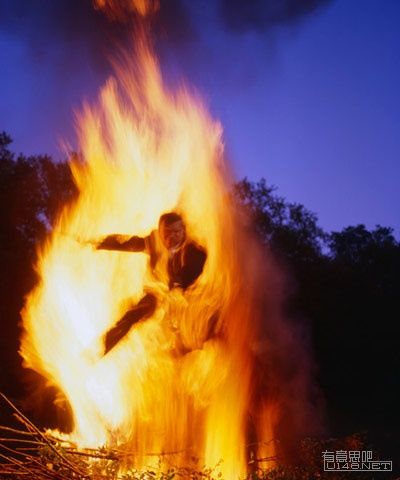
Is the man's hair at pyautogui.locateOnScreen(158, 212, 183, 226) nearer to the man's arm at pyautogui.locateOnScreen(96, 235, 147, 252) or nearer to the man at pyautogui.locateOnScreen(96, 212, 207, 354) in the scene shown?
the man at pyautogui.locateOnScreen(96, 212, 207, 354)

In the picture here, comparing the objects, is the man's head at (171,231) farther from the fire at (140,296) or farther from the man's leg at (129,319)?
the man's leg at (129,319)

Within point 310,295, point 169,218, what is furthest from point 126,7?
point 310,295

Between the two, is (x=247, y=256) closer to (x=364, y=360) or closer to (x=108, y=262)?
(x=108, y=262)

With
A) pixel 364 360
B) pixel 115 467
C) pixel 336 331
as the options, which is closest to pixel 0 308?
pixel 115 467

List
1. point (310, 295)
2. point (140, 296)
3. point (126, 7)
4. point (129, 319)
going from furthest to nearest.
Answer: point (310, 295)
point (126, 7)
point (140, 296)
point (129, 319)

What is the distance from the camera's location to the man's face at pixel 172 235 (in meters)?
5.53

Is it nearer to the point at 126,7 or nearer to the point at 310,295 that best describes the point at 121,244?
the point at 126,7

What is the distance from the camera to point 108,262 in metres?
5.77

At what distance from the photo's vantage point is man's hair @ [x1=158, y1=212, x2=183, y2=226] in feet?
18.3

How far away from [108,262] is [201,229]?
3.70 ft

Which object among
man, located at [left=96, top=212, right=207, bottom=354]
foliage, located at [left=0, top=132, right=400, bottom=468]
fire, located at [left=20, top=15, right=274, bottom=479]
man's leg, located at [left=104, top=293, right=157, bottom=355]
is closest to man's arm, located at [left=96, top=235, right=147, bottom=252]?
man, located at [left=96, top=212, right=207, bottom=354]

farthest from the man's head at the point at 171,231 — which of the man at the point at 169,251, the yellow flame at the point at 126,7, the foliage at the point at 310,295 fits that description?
the foliage at the point at 310,295

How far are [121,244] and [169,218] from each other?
0.60 meters

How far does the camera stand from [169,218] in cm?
561
